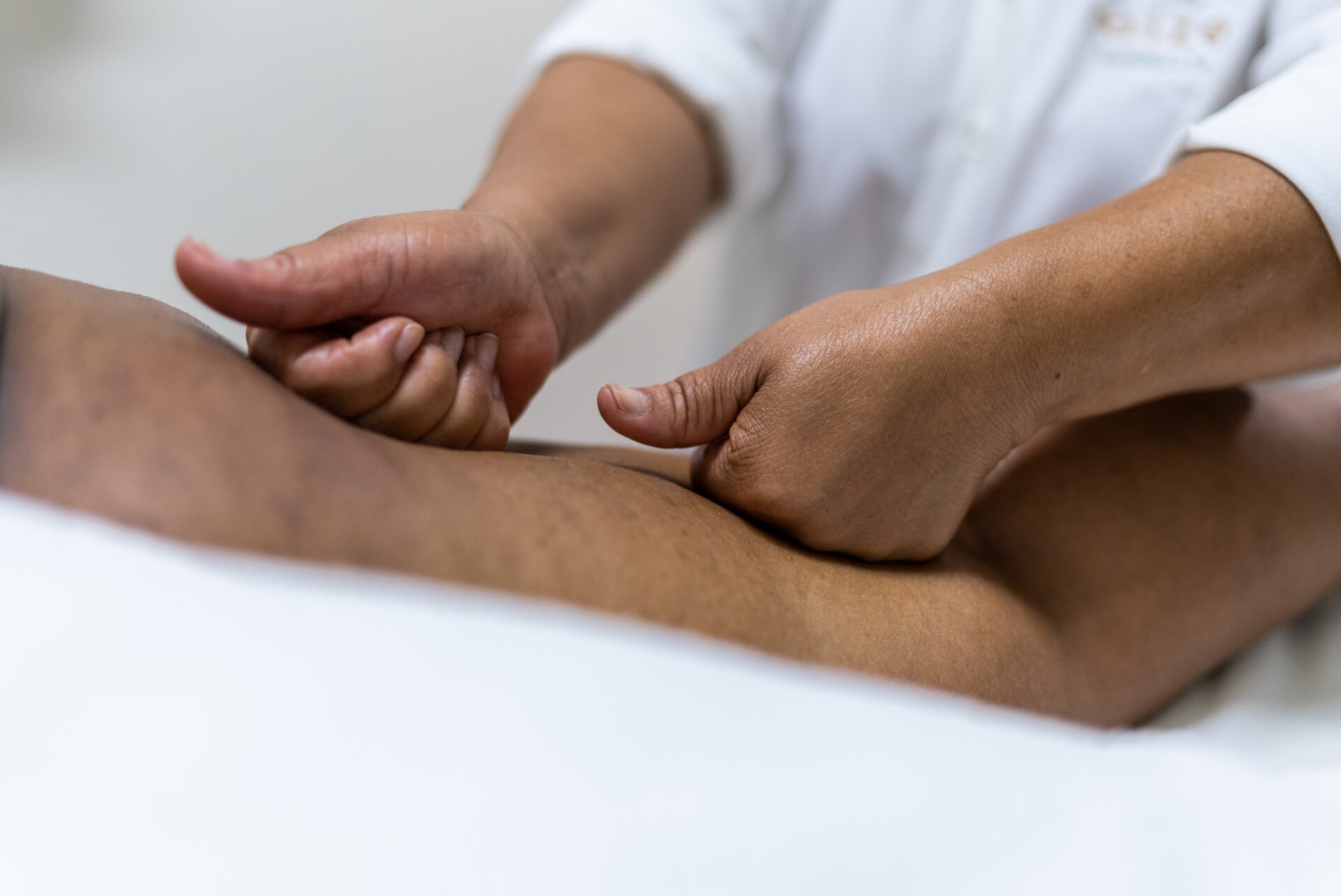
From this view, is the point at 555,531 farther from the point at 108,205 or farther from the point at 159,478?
the point at 108,205

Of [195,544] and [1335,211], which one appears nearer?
[195,544]

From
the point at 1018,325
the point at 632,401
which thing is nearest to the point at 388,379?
the point at 632,401

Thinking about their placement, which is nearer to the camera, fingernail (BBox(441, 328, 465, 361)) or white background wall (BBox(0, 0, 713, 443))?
fingernail (BBox(441, 328, 465, 361))

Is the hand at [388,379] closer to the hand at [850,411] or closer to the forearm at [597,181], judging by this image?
the hand at [850,411]

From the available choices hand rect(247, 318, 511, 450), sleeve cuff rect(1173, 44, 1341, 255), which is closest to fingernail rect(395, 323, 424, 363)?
hand rect(247, 318, 511, 450)

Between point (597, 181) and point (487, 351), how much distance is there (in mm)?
285

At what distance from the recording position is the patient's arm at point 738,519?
37 cm

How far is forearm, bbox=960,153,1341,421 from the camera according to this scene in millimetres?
579

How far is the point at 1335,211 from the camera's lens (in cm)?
59

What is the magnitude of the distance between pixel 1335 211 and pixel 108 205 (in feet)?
2.91

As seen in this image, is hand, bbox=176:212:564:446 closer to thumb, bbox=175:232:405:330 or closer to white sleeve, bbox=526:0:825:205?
thumb, bbox=175:232:405:330

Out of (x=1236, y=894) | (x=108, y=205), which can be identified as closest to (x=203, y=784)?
(x=1236, y=894)

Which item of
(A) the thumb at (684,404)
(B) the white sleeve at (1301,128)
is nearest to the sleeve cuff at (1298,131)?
(B) the white sleeve at (1301,128)

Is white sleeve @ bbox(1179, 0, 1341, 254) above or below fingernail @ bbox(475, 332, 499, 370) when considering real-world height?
above
